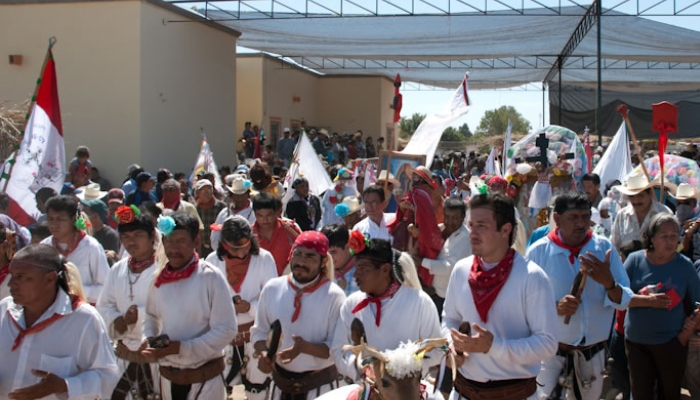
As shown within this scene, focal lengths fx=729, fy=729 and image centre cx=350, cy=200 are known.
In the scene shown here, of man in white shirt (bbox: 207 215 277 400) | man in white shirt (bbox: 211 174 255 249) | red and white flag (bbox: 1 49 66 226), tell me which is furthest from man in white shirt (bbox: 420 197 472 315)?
red and white flag (bbox: 1 49 66 226)

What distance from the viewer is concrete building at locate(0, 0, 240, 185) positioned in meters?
15.4

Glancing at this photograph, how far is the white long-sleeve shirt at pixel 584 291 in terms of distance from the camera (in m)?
4.64

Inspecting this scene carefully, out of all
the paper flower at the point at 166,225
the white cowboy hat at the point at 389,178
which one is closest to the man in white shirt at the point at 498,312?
the paper flower at the point at 166,225

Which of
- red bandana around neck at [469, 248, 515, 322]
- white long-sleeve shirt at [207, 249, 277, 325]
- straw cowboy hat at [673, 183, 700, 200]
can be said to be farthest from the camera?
straw cowboy hat at [673, 183, 700, 200]

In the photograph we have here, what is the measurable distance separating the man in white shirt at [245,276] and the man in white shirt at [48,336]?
5.56ft

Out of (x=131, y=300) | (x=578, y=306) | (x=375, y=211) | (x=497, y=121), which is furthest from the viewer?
(x=497, y=121)

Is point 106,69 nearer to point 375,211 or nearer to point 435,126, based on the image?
point 435,126

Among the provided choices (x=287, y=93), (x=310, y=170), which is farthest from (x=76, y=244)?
(x=287, y=93)

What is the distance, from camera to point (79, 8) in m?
15.4

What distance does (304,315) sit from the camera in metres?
4.34

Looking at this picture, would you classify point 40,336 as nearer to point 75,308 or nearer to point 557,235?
point 75,308

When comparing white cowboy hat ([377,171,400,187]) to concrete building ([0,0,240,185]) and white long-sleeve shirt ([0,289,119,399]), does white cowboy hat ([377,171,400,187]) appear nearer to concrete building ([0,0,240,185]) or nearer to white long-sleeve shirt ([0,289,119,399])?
white long-sleeve shirt ([0,289,119,399])

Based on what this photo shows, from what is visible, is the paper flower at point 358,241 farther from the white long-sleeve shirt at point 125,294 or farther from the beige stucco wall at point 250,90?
the beige stucco wall at point 250,90

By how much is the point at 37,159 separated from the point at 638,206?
215 inches
